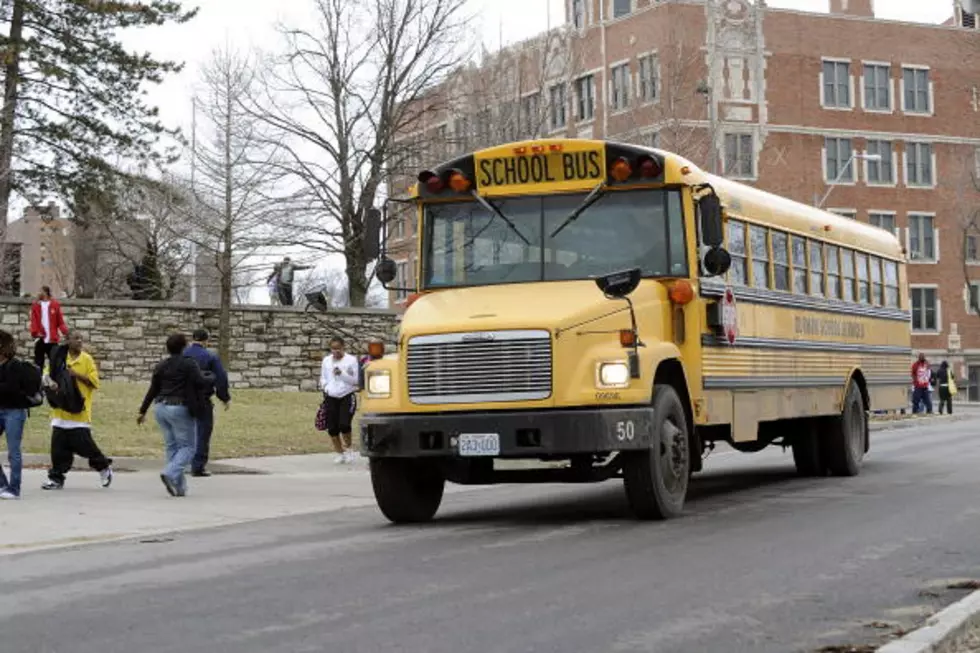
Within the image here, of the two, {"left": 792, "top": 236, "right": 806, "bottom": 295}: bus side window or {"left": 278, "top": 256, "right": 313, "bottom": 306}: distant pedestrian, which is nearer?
{"left": 792, "top": 236, "right": 806, "bottom": 295}: bus side window

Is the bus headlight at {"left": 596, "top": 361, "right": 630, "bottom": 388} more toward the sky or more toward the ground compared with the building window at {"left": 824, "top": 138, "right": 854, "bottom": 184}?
more toward the ground

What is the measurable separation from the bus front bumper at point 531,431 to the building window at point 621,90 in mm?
36764

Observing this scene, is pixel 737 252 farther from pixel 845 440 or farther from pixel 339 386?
pixel 339 386

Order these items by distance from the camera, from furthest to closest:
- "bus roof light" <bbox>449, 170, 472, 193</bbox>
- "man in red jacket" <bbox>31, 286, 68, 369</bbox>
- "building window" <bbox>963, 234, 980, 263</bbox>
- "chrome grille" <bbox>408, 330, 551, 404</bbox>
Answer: "building window" <bbox>963, 234, 980, 263</bbox> → "man in red jacket" <bbox>31, 286, 68, 369</bbox> → "bus roof light" <bbox>449, 170, 472, 193</bbox> → "chrome grille" <bbox>408, 330, 551, 404</bbox>

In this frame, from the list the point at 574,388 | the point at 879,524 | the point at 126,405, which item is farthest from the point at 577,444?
the point at 126,405

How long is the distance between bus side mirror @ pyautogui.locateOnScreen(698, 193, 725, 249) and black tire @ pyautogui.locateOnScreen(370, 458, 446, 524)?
3.02 m

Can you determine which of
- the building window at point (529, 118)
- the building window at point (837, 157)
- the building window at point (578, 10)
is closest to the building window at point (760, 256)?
the building window at point (529, 118)

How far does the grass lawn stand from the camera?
2184 cm

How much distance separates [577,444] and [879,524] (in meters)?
2.56

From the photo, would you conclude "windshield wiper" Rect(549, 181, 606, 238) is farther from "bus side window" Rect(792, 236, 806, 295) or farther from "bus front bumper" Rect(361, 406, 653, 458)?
"bus side window" Rect(792, 236, 806, 295)

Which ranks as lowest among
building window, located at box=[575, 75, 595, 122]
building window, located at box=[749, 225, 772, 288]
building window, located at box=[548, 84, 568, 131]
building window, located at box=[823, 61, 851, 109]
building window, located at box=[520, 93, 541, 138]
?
building window, located at box=[749, 225, 772, 288]

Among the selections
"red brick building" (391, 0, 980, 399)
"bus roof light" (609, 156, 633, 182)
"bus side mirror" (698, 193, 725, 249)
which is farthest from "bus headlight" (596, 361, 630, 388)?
"red brick building" (391, 0, 980, 399)

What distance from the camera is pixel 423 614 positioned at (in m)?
7.83

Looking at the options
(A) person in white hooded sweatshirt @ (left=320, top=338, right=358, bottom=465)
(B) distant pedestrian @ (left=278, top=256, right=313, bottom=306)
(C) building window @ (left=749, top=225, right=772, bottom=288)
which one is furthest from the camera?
(B) distant pedestrian @ (left=278, top=256, right=313, bottom=306)
